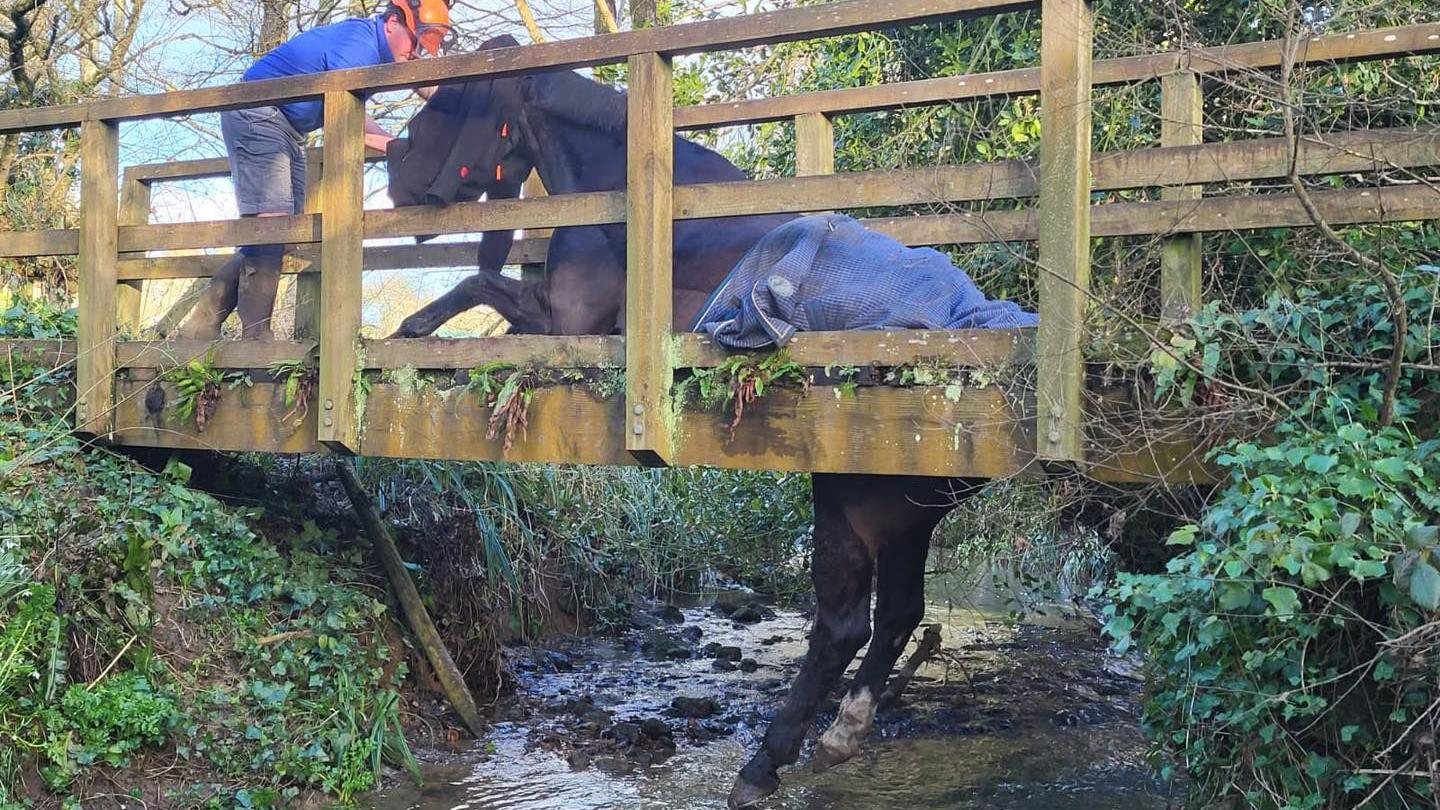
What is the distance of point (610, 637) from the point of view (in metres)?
8.34

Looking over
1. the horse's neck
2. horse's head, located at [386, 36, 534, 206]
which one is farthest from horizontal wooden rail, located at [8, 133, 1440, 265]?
the horse's neck

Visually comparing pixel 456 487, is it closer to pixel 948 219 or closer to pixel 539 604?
pixel 539 604

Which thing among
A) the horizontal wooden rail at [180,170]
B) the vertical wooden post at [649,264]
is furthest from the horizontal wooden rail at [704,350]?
the horizontal wooden rail at [180,170]

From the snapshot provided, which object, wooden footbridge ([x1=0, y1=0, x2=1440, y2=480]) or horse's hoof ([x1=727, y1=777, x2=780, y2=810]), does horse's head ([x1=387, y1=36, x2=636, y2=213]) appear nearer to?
wooden footbridge ([x1=0, y1=0, x2=1440, y2=480])

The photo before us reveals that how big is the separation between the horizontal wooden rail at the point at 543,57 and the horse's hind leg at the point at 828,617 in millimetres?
1684

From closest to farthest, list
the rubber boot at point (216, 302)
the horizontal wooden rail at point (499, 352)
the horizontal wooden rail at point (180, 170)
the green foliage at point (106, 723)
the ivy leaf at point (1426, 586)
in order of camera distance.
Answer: the ivy leaf at point (1426, 586)
the green foliage at point (106, 723)
the horizontal wooden rail at point (499, 352)
the rubber boot at point (216, 302)
the horizontal wooden rail at point (180, 170)

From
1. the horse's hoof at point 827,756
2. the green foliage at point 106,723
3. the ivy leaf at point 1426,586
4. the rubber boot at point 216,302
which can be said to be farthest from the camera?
the rubber boot at point 216,302

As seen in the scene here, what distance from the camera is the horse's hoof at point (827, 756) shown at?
4746mm

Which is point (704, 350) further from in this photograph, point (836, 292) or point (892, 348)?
point (892, 348)

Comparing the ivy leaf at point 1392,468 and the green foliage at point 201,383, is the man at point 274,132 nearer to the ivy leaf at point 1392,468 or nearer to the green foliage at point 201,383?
the green foliage at point 201,383

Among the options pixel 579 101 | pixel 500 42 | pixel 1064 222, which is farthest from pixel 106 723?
pixel 1064 222

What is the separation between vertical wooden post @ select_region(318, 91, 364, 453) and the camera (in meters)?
4.84

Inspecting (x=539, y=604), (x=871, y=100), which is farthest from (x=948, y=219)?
(x=539, y=604)

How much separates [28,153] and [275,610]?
8.05 metres
